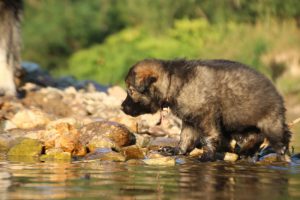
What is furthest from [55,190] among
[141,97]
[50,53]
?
[50,53]

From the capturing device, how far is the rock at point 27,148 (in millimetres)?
10297

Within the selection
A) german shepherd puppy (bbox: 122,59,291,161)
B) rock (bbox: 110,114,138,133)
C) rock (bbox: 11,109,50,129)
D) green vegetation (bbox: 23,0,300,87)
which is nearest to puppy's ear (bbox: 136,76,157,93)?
german shepherd puppy (bbox: 122,59,291,161)

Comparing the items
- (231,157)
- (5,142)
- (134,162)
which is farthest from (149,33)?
(134,162)

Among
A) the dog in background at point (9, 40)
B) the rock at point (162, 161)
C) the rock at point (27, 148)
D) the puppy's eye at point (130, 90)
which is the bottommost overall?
the rock at point (162, 161)

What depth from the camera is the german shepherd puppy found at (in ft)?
32.9

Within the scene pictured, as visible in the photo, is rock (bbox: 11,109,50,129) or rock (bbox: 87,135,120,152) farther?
rock (bbox: 11,109,50,129)

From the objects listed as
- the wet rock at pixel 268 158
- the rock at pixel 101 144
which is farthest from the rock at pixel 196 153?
the rock at pixel 101 144

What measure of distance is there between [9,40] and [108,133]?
445 cm

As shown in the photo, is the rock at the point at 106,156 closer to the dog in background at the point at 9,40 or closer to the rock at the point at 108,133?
the rock at the point at 108,133

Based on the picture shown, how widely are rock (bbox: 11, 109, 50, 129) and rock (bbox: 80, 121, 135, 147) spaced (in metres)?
2.07

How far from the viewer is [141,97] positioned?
10.3m

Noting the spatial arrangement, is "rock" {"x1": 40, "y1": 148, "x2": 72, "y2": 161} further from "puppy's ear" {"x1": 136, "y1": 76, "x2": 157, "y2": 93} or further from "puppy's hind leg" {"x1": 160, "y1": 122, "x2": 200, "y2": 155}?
"puppy's hind leg" {"x1": 160, "y1": 122, "x2": 200, "y2": 155}

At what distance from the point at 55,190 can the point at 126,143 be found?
→ 4.15 m

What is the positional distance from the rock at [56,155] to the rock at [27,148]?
0.20 meters
